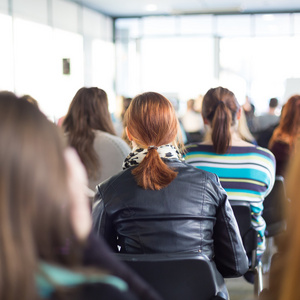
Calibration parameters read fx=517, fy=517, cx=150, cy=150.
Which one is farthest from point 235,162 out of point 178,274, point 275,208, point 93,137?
point 178,274

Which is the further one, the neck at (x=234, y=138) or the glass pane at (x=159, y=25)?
the glass pane at (x=159, y=25)

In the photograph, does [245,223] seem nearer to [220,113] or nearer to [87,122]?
[220,113]

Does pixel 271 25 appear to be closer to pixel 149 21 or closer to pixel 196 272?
pixel 149 21

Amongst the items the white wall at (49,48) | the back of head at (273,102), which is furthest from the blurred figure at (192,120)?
the white wall at (49,48)

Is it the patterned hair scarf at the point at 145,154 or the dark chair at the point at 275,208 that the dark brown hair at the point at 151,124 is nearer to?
the patterned hair scarf at the point at 145,154

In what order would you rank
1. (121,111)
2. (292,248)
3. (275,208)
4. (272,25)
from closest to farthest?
(292,248)
(275,208)
(121,111)
(272,25)

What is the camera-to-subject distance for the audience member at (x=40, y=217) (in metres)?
0.72

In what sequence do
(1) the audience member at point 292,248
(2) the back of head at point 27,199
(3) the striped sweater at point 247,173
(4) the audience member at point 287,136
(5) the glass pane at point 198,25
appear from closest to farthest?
(2) the back of head at point 27,199, (1) the audience member at point 292,248, (3) the striped sweater at point 247,173, (4) the audience member at point 287,136, (5) the glass pane at point 198,25

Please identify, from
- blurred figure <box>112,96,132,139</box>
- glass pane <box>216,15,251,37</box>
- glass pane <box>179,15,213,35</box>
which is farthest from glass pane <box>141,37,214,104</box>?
blurred figure <box>112,96,132,139</box>

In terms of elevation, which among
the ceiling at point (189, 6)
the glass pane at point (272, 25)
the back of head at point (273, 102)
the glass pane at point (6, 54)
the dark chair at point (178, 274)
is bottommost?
the dark chair at point (178, 274)

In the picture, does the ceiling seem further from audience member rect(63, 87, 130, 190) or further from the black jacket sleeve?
the black jacket sleeve

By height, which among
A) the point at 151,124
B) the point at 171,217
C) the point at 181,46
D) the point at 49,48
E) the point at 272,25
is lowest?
the point at 171,217

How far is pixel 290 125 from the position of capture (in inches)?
162

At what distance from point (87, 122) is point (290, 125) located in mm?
1695
